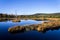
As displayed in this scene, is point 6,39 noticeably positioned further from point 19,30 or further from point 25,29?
point 25,29

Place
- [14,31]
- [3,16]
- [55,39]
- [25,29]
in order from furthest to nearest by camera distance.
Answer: [3,16], [25,29], [14,31], [55,39]

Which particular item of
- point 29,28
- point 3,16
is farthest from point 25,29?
point 3,16

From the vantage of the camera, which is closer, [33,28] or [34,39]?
[34,39]

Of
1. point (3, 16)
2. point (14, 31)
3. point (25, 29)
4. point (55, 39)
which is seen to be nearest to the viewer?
point (55, 39)

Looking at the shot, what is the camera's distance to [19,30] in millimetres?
17625

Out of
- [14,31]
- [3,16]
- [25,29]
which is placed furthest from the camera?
[3,16]

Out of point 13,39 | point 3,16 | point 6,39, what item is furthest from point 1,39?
point 3,16

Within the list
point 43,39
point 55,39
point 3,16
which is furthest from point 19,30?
point 3,16

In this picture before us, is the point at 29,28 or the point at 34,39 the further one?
the point at 29,28

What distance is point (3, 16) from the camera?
203ft

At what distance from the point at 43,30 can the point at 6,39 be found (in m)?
6.71

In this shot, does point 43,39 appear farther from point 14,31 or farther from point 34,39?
point 14,31

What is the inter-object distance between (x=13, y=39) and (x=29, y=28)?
5940mm

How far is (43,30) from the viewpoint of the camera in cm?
1794
